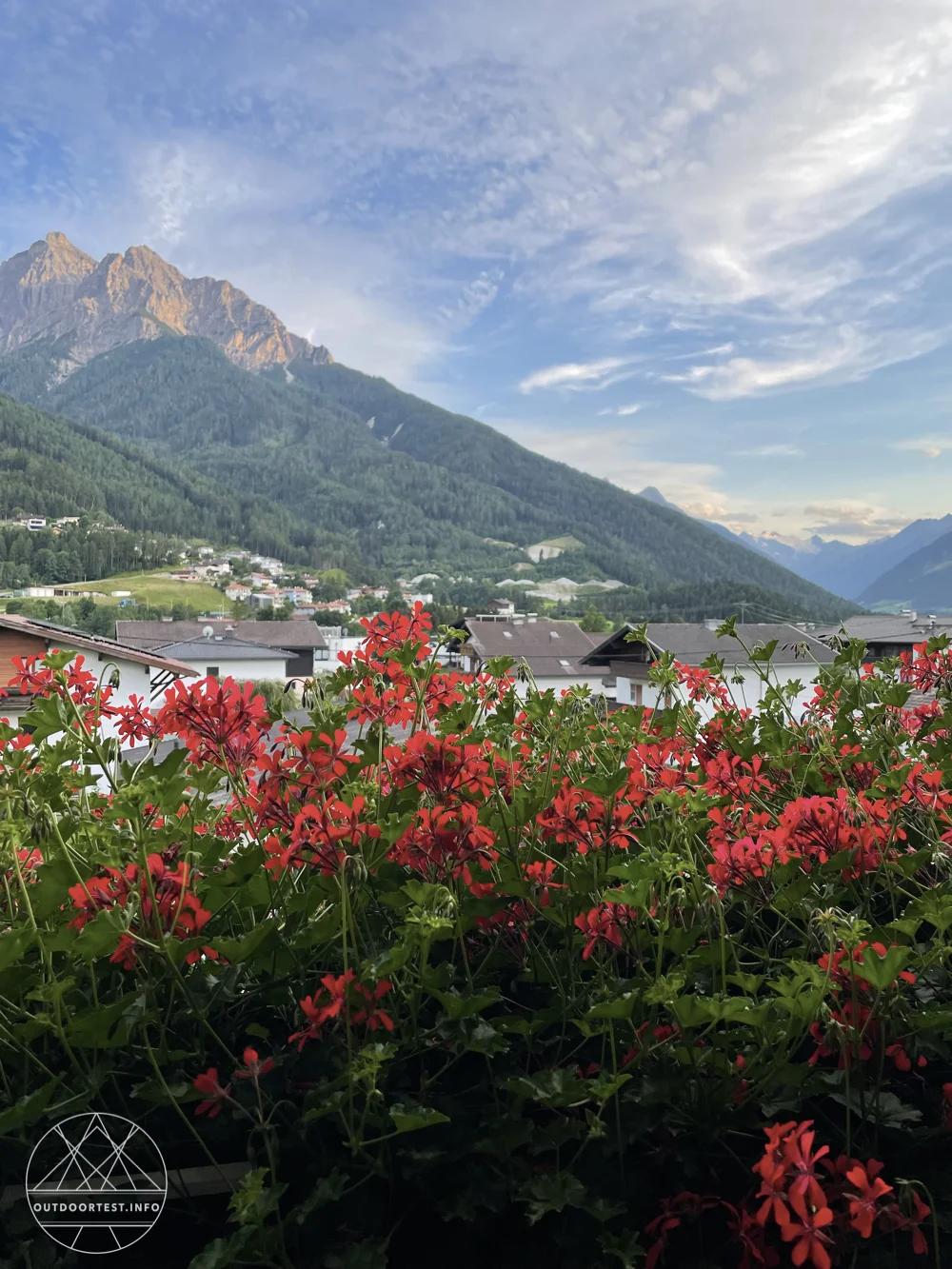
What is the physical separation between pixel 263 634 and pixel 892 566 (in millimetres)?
161267

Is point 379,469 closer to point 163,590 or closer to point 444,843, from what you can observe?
point 163,590

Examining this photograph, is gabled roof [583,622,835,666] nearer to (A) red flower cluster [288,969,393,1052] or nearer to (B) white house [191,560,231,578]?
(A) red flower cluster [288,969,393,1052]

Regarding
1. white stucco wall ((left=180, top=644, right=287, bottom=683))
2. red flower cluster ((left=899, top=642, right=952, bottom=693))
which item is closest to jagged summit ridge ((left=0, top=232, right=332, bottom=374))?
white stucco wall ((left=180, top=644, right=287, bottom=683))

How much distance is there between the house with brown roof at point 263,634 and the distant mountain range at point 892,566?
6389 centimetres

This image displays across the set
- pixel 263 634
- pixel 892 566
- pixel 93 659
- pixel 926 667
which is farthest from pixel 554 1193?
pixel 892 566

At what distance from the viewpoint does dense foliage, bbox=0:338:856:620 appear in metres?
68.6

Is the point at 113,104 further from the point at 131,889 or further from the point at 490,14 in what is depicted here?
the point at 131,889

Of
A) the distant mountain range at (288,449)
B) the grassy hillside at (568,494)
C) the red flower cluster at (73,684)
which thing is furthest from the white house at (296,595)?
the red flower cluster at (73,684)

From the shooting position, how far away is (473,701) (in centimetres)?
104

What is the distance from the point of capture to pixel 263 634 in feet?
96.9

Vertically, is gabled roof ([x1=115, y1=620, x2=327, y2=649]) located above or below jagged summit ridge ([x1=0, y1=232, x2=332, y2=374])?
below

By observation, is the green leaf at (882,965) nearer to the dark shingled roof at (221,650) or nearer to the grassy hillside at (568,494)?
the dark shingled roof at (221,650)

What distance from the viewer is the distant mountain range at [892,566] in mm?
111500

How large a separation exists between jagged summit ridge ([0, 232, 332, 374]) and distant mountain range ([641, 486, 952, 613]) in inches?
3508
